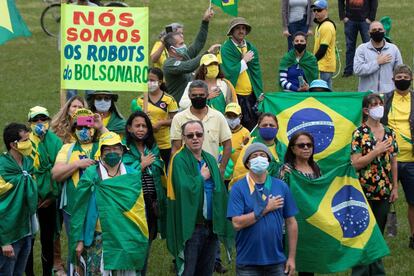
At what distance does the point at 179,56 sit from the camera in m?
15.1

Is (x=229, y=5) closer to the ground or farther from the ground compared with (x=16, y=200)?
farther from the ground

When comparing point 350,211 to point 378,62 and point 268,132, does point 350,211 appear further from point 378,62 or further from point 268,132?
point 378,62

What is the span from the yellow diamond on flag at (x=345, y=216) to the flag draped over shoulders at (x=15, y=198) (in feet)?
9.79

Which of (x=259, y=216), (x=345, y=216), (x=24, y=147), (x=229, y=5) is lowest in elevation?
(x=345, y=216)

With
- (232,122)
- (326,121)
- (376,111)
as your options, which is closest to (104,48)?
(232,122)

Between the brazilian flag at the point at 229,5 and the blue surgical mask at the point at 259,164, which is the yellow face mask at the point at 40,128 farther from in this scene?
the brazilian flag at the point at 229,5

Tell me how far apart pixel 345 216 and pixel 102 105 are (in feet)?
10.7

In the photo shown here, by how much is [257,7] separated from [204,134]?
18.9 metres

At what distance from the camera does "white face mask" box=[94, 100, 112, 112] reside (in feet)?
42.3

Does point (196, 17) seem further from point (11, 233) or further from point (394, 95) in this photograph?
point (11, 233)

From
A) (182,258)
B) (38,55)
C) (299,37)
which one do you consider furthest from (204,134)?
(38,55)

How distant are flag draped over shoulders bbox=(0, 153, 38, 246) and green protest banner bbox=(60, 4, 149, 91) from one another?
1.81m

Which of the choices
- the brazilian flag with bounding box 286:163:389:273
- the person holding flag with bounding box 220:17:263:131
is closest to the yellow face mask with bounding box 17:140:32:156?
the brazilian flag with bounding box 286:163:389:273

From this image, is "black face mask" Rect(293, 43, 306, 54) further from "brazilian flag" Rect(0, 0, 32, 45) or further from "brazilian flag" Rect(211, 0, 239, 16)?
"brazilian flag" Rect(0, 0, 32, 45)
